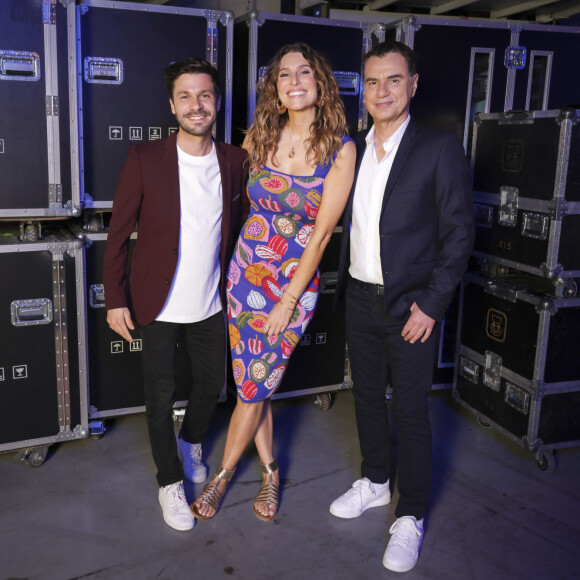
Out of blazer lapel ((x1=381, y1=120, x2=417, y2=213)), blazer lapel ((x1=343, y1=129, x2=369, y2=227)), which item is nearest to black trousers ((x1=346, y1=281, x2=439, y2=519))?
blazer lapel ((x1=343, y1=129, x2=369, y2=227))

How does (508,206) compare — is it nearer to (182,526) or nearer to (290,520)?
(290,520)

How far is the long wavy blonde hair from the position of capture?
2.32 m

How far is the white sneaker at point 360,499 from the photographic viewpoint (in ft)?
8.82

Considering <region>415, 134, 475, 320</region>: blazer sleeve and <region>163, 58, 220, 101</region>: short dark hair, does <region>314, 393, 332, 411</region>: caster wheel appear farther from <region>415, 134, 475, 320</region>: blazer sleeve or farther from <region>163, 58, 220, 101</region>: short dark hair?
<region>163, 58, 220, 101</region>: short dark hair

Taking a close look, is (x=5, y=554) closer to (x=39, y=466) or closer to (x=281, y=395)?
(x=39, y=466)

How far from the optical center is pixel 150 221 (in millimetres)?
2447

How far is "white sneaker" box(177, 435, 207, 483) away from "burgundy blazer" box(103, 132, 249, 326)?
713 millimetres

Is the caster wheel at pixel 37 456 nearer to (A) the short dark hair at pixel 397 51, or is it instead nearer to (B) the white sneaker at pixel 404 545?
(B) the white sneaker at pixel 404 545

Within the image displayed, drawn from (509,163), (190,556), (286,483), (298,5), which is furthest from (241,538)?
(298,5)

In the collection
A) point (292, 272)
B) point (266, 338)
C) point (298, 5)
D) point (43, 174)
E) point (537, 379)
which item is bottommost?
point (537, 379)

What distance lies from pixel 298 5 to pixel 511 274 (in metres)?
2.81

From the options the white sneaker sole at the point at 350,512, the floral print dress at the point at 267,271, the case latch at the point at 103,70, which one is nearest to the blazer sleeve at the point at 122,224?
the floral print dress at the point at 267,271

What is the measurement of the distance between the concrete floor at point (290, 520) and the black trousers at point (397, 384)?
0.26m

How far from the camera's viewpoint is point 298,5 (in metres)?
5.08
